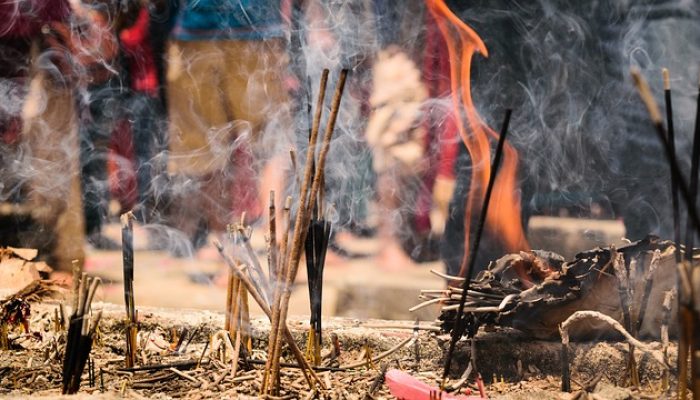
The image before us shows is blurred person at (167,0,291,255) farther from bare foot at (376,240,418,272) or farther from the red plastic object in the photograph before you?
the red plastic object

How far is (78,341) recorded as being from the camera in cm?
427

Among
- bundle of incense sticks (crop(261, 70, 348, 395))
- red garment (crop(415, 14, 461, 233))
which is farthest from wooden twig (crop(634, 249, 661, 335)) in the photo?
red garment (crop(415, 14, 461, 233))

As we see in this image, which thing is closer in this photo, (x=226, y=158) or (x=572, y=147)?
(x=572, y=147)

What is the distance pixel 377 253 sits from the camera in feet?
24.4

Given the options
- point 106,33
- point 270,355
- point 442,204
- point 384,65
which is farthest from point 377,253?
point 106,33

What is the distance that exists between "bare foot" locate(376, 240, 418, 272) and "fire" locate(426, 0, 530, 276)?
656 mm

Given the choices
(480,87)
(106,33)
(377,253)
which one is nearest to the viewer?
(480,87)

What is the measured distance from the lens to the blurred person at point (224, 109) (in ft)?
24.8

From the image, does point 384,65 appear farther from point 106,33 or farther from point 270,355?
point 270,355

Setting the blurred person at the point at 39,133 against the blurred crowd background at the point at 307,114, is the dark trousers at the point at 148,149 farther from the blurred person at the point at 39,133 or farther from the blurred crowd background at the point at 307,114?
the blurred person at the point at 39,133

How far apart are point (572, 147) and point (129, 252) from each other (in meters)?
4.54

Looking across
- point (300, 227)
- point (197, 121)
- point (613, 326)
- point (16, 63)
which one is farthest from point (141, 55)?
point (613, 326)

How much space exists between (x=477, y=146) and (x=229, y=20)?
3.25m

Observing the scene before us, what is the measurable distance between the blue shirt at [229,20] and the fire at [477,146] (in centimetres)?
184
